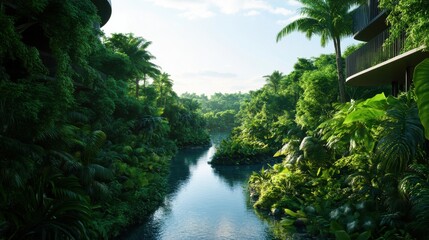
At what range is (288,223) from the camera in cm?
1521

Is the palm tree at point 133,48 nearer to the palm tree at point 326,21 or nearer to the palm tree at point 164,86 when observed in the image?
the palm tree at point 164,86

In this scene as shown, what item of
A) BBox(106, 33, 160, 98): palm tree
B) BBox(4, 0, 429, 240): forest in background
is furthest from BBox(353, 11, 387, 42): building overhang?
BBox(106, 33, 160, 98): palm tree

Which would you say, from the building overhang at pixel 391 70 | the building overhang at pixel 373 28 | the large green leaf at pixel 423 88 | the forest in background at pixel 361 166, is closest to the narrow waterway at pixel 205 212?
the forest in background at pixel 361 166

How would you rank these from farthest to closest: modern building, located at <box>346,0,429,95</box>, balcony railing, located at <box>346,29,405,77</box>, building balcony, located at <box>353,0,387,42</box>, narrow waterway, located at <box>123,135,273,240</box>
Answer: building balcony, located at <box>353,0,387,42</box>
narrow waterway, located at <box>123,135,273,240</box>
balcony railing, located at <box>346,29,405,77</box>
modern building, located at <box>346,0,429,95</box>

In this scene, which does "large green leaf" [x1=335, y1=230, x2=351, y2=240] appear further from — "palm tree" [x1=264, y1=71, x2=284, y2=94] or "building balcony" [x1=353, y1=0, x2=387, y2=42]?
"palm tree" [x1=264, y1=71, x2=284, y2=94]

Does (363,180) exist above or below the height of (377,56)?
below

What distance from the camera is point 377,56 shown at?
1445 cm

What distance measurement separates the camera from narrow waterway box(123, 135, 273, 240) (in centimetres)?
1480

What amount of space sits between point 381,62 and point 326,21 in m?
8.14

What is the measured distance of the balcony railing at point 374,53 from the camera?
12759mm

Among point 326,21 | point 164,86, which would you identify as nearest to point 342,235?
point 326,21

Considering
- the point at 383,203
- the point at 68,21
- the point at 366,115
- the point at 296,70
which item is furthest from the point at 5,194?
the point at 296,70

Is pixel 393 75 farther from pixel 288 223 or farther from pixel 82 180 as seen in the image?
pixel 82 180

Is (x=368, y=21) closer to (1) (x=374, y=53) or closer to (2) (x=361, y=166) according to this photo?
(1) (x=374, y=53)
